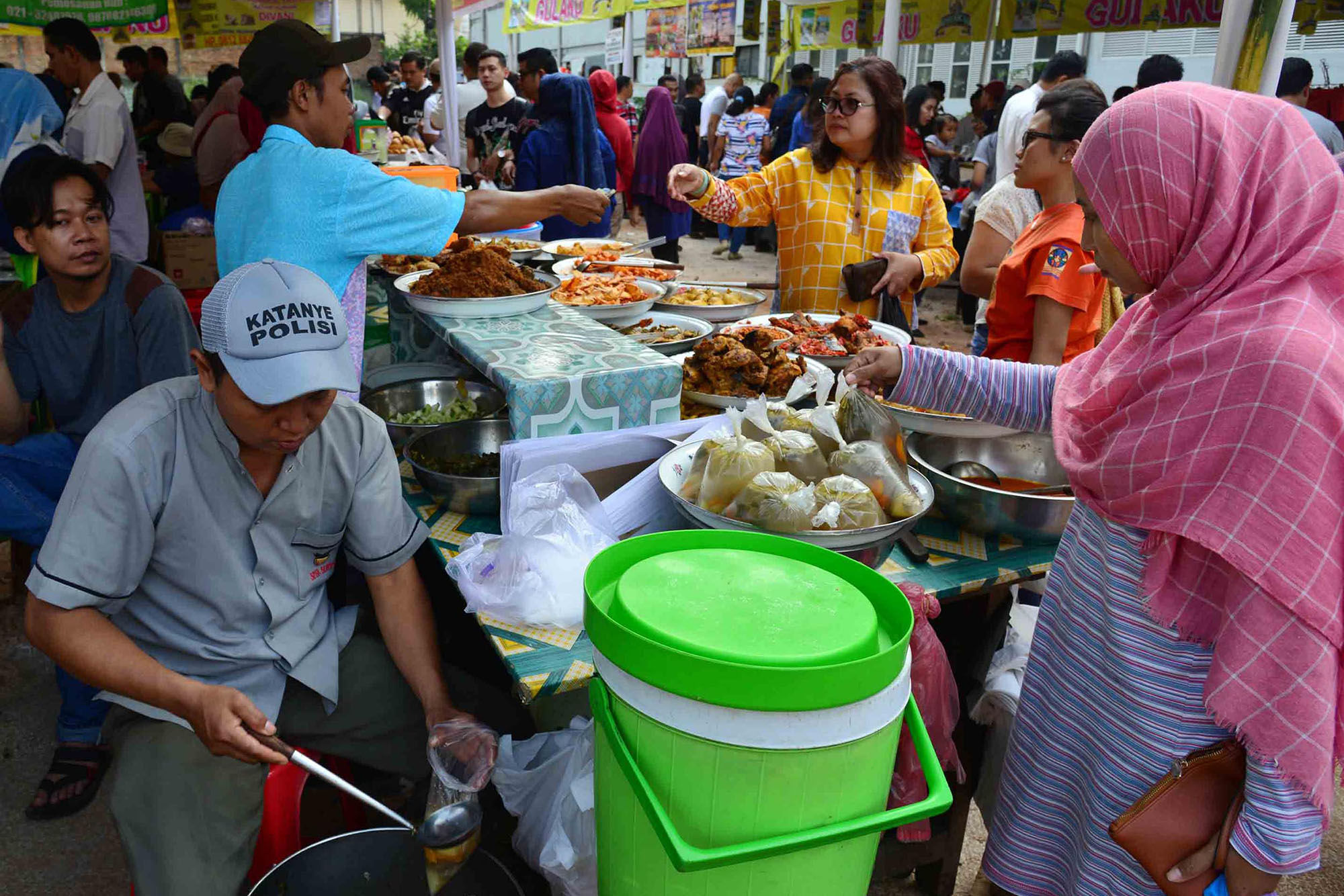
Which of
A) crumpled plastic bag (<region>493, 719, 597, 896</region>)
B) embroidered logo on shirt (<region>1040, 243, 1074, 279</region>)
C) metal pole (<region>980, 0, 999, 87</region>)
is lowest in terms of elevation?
crumpled plastic bag (<region>493, 719, 597, 896</region>)

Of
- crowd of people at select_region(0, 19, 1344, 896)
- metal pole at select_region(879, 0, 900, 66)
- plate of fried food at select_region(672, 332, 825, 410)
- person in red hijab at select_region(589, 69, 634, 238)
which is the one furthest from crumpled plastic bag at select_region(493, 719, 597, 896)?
person in red hijab at select_region(589, 69, 634, 238)

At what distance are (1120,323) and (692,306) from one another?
183 centimetres

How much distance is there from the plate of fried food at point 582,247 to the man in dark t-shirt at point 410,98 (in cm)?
860

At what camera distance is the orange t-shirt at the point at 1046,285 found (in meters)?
2.58

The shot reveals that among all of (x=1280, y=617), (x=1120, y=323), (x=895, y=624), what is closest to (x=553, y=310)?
(x=1120, y=323)

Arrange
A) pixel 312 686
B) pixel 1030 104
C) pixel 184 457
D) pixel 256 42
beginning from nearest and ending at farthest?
pixel 184 457, pixel 312 686, pixel 256 42, pixel 1030 104

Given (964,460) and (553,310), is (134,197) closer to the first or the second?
(553,310)

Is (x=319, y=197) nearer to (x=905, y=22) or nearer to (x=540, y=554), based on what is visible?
(x=540, y=554)

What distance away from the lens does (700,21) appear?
15359mm

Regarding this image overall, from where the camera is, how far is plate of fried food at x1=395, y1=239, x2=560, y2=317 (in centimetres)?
267

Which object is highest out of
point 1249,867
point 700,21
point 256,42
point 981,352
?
point 700,21

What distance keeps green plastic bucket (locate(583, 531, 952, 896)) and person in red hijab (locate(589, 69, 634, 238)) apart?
8016mm

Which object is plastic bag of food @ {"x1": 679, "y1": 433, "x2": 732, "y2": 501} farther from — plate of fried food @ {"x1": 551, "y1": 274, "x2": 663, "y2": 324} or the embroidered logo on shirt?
the embroidered logo on shirt

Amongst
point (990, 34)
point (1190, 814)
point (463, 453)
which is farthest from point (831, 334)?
point (990, 34)
